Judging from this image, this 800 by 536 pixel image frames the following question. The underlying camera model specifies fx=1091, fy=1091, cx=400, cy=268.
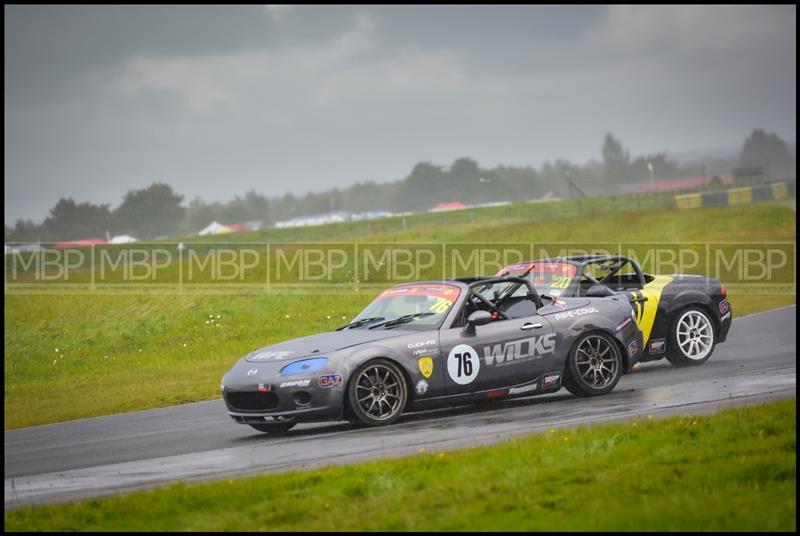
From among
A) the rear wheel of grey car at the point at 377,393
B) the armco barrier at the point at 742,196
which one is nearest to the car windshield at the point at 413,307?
the rear wheel of grey car at the point at 377,393

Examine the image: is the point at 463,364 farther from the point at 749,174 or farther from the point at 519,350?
the point at 749,174

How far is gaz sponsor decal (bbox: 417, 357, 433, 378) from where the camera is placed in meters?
10.6

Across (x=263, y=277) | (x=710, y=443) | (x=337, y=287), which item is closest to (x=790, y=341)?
(x=710, y=443)

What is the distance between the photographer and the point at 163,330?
25.8 meters

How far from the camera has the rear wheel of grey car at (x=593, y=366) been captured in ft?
38.5

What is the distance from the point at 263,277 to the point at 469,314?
2153 cm

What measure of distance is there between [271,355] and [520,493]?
15.2 ft

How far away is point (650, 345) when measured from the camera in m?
13.6

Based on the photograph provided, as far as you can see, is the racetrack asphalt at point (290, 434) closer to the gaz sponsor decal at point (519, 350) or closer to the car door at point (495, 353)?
the car door at point (495, 353)

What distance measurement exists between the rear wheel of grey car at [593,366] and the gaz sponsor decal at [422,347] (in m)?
1.78

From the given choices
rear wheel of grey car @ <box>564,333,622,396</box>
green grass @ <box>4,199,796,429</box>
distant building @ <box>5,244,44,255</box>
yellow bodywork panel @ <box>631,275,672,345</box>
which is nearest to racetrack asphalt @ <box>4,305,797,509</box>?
rear wheel of grey car @ <box>564,333,622,396</box>

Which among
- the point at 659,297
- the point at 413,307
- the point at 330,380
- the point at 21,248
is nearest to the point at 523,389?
the point at 413,307

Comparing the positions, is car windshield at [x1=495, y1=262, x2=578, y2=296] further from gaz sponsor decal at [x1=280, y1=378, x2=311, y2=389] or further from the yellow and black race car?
gaz sponsor decal at [x1=280, y1=378, x2=311, y2=389]

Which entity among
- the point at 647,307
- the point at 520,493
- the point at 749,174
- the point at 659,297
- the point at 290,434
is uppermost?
the point at 749,174
